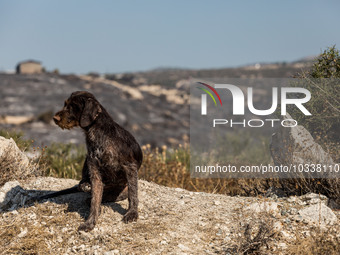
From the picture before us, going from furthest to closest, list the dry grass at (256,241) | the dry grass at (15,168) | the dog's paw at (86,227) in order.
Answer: the dry grass at (15,168) → the dog's paw at (86,227) → the dry grass at (256,241)

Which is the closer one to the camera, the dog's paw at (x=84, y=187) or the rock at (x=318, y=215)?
the rock at (x=318, y=215)

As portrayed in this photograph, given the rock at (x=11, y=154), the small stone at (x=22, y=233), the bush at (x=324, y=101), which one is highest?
the bush at (x=324, y=101)

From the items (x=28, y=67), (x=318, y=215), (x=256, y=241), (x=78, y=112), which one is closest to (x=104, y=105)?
(x=78, y=112)

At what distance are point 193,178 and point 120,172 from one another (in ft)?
12.5

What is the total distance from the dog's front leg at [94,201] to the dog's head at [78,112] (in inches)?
26.9

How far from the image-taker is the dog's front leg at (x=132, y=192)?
18.6 ft

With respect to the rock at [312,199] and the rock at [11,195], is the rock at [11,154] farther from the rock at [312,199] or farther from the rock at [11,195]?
the rock at [312,199]

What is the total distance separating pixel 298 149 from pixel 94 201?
346cm

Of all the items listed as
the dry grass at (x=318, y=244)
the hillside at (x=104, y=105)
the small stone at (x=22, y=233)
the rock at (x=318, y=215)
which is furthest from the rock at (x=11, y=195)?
the hillside at (x=104, y=105)

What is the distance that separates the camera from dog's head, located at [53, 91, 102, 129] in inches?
219

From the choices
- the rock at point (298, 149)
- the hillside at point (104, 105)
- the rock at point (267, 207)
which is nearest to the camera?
the rock at point (267, 207)

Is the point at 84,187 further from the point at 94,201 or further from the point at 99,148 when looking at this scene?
the point at 99,148

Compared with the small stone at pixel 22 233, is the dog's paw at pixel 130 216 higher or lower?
higher

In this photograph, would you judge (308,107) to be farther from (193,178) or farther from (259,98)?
(259,98)
